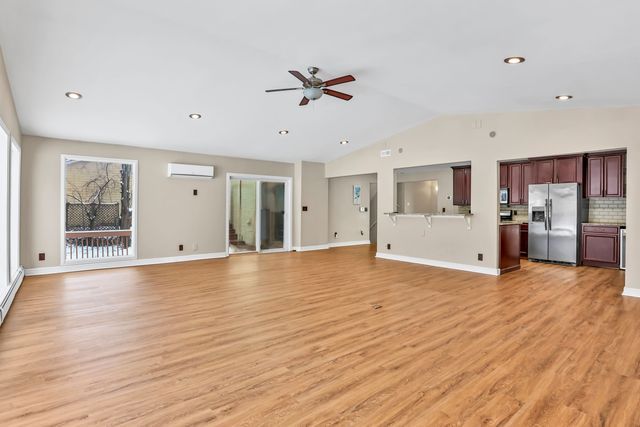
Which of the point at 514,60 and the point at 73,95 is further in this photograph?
the point at 73,95

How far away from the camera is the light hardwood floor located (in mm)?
1989

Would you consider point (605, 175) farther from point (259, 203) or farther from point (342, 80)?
point (259, 203)

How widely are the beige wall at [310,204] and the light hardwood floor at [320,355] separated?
13.4 ft

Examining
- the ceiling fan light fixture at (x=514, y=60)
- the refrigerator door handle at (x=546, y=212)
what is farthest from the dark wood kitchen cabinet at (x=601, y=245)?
the ceiling fan light fixture at (x=514, y=60)

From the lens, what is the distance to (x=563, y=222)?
22.1 feet

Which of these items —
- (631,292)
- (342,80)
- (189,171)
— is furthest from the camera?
(189,171)

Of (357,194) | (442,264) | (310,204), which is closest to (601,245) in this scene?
(442,264)

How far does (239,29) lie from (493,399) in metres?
3.45

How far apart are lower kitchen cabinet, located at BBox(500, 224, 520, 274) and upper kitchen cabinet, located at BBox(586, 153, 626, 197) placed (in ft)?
5.47

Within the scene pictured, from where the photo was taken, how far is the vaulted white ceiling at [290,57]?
267 centimetres

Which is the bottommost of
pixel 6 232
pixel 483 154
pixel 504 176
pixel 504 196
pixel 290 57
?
pixel 6 232

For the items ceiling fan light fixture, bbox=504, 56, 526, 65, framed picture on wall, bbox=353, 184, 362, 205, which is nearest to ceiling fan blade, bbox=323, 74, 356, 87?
ceiling fan light fixture, bbox=504, 56, 526, 65

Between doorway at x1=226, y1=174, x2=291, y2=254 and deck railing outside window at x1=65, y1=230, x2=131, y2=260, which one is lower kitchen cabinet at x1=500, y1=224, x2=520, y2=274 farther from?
deck railing outside window at x1=65, y1=230, x2=131, y2=260

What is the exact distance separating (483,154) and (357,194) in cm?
468
